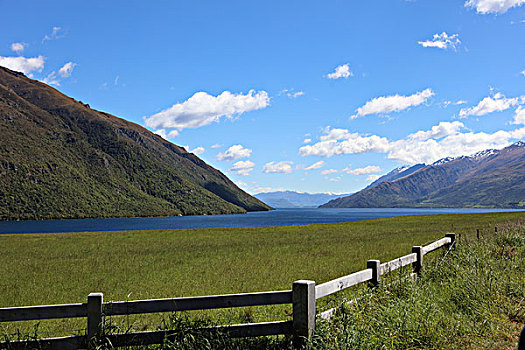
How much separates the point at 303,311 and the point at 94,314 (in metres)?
3.77

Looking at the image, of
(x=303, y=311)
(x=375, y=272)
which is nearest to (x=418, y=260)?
(x=375, y=272)

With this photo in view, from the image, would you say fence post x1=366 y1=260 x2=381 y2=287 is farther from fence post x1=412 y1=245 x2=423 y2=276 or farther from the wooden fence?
fence post x1=412 y1=245 x2=423 y2=276

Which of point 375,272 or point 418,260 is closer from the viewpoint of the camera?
point 375,272

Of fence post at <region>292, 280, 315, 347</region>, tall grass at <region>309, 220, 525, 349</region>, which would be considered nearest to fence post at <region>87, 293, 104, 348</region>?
fence post at <region>292, 280, 315, 347</region>

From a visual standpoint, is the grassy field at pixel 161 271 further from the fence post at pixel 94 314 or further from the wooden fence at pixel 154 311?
the fence post at pixel 94 314

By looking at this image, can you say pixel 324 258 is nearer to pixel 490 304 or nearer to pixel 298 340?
pixel 490 304

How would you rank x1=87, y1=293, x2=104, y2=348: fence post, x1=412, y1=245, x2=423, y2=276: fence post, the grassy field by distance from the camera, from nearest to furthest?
x1=87, y1=293, x2=104, y2=348: fence post
x1=412, y1=245, x2=423, y2=276: fence post
the grassy field

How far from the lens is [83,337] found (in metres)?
6.89

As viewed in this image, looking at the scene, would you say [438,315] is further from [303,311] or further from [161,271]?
[161,271]

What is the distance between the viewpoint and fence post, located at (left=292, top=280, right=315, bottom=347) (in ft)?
23.2

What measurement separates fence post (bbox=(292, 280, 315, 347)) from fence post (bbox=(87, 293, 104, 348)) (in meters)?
3.52

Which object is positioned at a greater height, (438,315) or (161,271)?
(438,315)

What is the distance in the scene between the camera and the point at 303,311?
23.3ft

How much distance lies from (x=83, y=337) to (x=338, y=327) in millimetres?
5119
